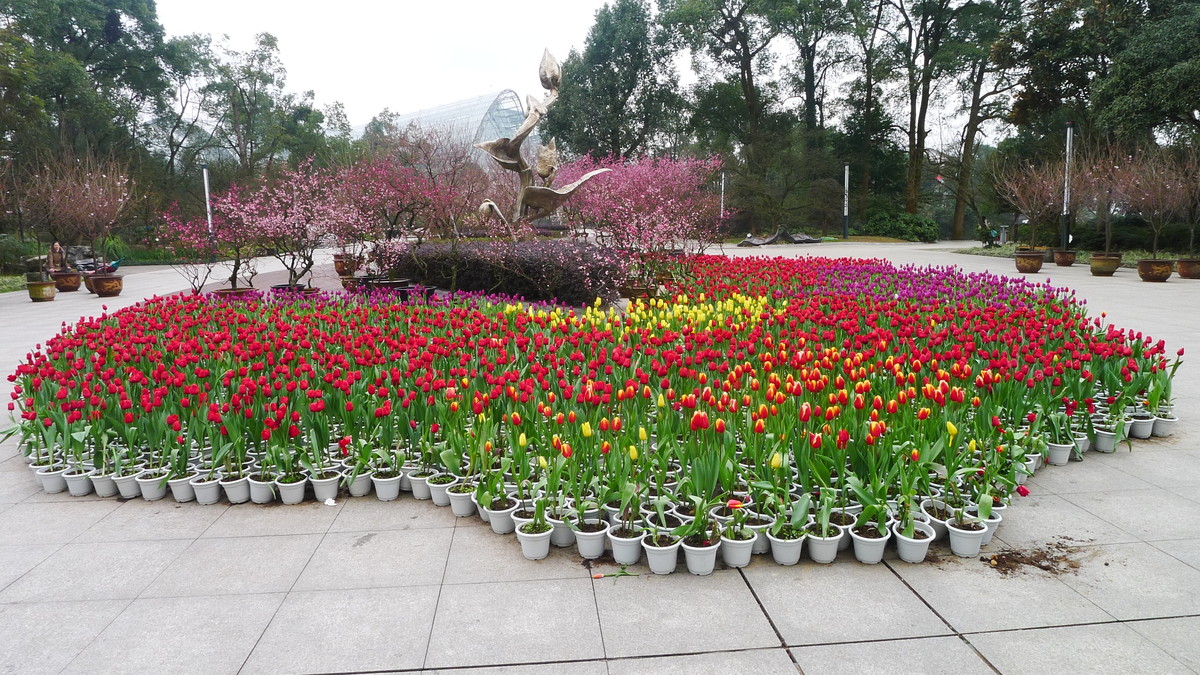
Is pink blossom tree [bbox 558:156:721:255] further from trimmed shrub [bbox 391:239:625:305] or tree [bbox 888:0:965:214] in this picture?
tree [bbox 888:0:965:214]

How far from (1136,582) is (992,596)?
1.88 ft

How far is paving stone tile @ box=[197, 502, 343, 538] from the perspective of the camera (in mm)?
3301

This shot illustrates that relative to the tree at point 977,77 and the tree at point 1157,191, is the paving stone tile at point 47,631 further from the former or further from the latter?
the tree at point 977,77

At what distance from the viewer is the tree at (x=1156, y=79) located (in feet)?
60.0

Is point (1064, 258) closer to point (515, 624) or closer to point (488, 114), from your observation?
point (515, 624)

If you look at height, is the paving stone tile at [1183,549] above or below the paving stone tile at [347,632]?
below

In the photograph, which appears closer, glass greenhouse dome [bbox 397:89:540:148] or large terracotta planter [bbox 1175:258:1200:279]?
large terracotta planter [bbox 1175:258:1200:279]

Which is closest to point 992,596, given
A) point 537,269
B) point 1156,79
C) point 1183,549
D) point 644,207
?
point 1183,549

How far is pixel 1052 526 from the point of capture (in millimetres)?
3189

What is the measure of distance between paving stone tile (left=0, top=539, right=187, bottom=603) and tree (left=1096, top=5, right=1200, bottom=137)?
76.8 feet

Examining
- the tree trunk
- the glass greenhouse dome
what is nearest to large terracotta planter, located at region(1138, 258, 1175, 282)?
the tree trunk

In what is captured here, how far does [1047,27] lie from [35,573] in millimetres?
29014

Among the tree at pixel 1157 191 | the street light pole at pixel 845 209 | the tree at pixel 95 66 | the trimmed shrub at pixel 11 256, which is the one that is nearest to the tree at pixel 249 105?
the tree at pixel 95 66

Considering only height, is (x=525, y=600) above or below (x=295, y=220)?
below
